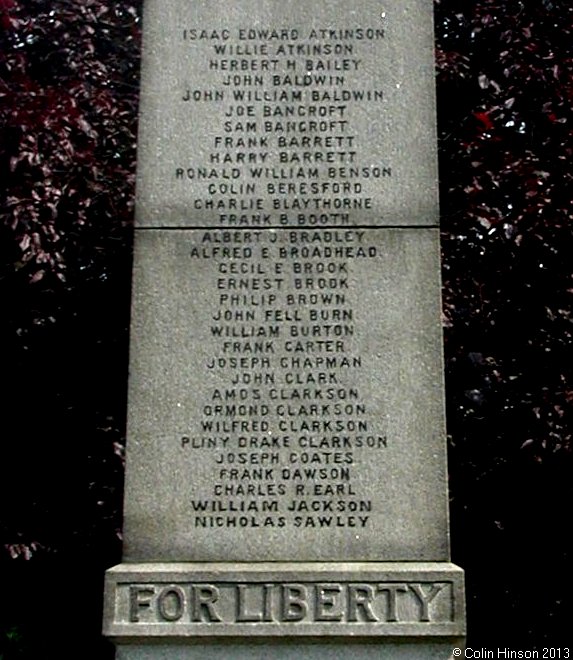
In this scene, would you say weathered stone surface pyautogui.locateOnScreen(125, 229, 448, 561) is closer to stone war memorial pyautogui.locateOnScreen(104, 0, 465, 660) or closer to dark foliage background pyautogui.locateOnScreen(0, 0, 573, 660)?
stone war memorial pyautogui.locateOnScreen(104, 0, 465, 660)

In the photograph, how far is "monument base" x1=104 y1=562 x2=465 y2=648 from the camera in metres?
5.08

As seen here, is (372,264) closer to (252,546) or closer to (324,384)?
(324,384)

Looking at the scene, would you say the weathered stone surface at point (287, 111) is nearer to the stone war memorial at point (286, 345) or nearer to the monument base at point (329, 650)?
the stone war memorial at point (286, 345)

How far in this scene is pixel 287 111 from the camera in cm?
585

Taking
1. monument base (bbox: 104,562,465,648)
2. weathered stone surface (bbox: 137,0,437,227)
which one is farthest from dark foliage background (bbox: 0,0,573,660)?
monument base (bbox: 104,562,465,648)

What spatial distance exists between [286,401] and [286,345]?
0.87ft

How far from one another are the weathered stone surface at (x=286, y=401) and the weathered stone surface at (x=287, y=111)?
0.17m

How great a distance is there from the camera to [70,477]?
9352 mm

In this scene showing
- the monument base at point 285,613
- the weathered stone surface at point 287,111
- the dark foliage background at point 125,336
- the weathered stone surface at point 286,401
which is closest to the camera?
the monument base at point 285,613

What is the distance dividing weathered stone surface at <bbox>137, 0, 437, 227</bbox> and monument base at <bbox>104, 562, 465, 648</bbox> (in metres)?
1.66

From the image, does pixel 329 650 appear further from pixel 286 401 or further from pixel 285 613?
pixel 286 401

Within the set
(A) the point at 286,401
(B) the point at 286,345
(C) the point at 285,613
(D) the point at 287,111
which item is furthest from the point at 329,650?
(D) the point at 287,111

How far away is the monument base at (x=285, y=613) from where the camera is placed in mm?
5082

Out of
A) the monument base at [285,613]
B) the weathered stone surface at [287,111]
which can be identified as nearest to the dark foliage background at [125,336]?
the weathered stone surface at [287,111]
